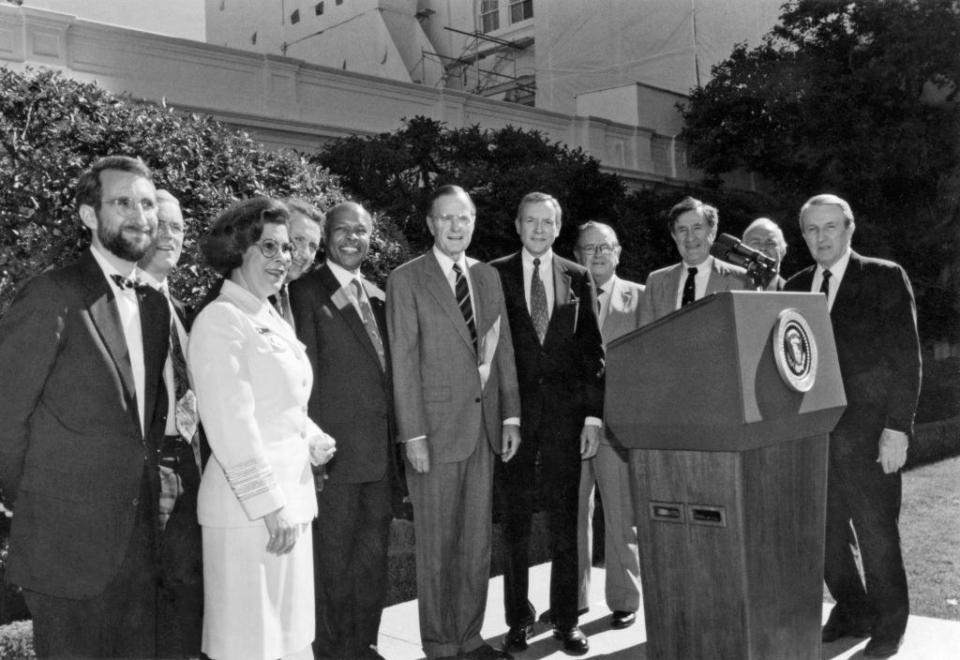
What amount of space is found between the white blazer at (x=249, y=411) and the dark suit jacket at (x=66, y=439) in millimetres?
236

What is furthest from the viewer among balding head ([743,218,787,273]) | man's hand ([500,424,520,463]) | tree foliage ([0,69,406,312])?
tree foliage ([0,69,406,312])

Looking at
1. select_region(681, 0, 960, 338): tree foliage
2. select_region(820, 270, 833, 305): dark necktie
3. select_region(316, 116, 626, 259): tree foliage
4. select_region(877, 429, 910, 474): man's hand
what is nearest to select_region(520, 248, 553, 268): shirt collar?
select_region(820, 270, 833, 305): dark necktie

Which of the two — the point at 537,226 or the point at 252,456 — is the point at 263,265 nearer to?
the point at 252,456

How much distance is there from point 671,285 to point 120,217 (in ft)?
9.04

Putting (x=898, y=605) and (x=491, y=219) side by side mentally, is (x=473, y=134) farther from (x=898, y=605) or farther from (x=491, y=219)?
(x=898, y=605)

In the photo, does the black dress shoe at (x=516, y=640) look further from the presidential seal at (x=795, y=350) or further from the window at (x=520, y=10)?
the window at (x=520, y=10)

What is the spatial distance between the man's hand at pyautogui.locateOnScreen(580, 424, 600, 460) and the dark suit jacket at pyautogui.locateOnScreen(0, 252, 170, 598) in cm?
204

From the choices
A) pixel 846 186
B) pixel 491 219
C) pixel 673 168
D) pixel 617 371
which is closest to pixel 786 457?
pixel 617 371

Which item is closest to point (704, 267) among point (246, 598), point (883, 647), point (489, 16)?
point (883, 647)

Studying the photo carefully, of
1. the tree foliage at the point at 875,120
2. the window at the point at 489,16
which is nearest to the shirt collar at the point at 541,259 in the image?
the tree foliage at the point at 875,120

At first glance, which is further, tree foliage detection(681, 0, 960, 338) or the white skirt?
tree foliage detection(681, 0, 960, 338)

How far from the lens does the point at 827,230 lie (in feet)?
12.7

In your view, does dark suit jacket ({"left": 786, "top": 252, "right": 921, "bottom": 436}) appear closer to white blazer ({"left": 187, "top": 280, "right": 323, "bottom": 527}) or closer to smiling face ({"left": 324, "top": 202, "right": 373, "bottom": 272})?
smiling face ({"left": 324, "top": 202, "right": 373, "bottom": 272})

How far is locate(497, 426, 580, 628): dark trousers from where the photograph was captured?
3.84 metres
